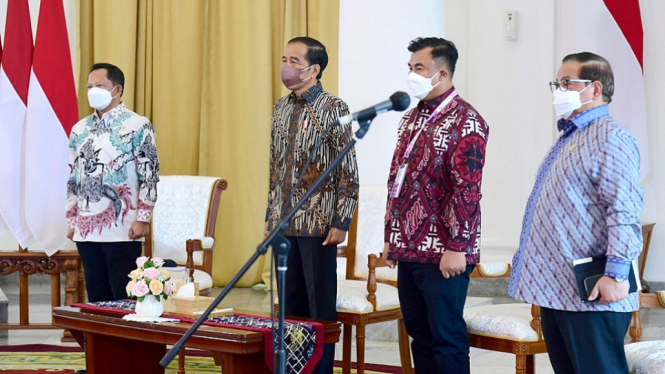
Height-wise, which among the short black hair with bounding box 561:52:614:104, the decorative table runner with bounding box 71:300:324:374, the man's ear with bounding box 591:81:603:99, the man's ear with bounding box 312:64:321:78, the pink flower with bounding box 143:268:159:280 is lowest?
the decorative table runner with bounding box 71:300:324:374

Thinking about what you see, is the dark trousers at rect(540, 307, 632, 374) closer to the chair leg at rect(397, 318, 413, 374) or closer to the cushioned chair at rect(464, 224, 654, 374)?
the cushioned chair at rect(464, 224, 654, 374)

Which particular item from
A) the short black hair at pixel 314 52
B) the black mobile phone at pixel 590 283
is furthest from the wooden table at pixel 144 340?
the black mobile phone at pixel 590 283

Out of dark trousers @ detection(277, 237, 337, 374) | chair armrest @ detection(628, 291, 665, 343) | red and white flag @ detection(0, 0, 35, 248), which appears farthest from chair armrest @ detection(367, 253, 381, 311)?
red and white flag @ detection(0, 0, 35, 248)

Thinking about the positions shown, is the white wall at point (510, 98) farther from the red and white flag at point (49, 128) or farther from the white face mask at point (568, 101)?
the white face mask at point (568, 101)

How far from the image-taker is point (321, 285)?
11.8 feet

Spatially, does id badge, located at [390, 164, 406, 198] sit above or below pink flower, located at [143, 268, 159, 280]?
above

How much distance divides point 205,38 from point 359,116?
4746mm

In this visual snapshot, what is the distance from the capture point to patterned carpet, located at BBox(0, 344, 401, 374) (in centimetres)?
430

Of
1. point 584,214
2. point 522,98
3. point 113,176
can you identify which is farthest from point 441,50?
point 522,98

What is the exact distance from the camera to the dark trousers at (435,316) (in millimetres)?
3076

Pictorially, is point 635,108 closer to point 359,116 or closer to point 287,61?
point 287,61

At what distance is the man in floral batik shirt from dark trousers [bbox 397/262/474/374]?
1447 mm

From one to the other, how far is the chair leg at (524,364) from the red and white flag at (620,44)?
9.31 ft

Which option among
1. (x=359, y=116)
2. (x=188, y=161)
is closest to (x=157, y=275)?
(x=359, y=116)
